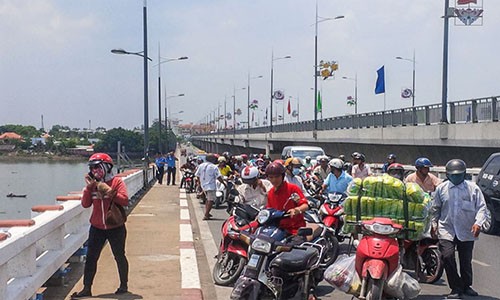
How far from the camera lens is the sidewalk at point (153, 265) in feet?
26.6

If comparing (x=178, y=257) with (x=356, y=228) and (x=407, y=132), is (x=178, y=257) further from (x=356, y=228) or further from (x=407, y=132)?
(x=407, y=132)

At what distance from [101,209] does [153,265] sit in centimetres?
236

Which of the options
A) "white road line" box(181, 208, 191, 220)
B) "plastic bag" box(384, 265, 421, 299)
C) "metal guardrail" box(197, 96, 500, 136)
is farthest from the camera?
"metal guardrail" box(197, 96, 500, 136)

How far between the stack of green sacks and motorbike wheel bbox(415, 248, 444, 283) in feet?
5.23

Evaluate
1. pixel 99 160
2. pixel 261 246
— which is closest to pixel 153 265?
pixel 99 160

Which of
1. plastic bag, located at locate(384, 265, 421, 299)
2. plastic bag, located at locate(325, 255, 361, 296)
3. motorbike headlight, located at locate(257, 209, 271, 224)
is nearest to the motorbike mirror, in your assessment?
motorbike headlight, located at locate(257, 209, 271, 224)

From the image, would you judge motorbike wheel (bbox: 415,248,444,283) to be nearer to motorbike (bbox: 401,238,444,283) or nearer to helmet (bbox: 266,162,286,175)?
motorbike (bbox: 401,238,444,283)

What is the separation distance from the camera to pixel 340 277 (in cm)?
696

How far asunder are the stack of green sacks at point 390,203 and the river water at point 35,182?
12825 millimetres

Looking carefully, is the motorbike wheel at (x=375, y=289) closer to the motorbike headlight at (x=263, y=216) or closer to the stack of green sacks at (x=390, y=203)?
the stack of green sacks at (x=390, y=203)

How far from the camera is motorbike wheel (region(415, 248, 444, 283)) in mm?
9031

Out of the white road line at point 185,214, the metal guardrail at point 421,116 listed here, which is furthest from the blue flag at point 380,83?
the white road line at point 185,214

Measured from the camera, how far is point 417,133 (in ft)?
99.3

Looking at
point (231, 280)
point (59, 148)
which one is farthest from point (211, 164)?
point (59, 148)
